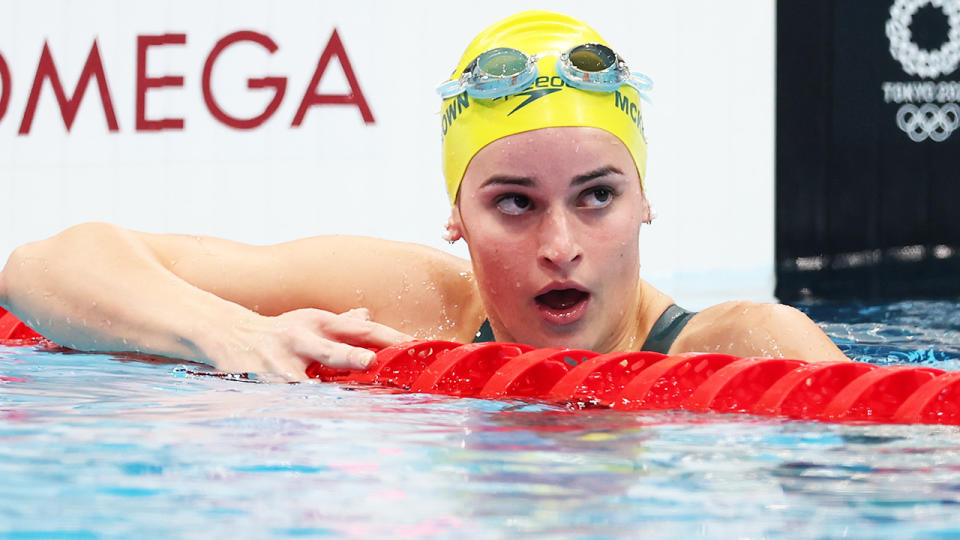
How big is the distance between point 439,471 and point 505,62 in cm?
130

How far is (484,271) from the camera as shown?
2484 mm

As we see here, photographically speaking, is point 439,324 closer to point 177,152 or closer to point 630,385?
A: point 630,385

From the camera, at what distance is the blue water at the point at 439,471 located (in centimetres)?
130

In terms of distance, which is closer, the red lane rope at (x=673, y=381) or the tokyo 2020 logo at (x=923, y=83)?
the red lane rope at (x=673, y=381)

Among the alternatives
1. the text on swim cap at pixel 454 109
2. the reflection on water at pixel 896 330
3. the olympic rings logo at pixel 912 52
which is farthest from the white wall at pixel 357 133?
the text on swim cap at pixel 454 109

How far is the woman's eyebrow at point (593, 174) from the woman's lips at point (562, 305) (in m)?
0.23

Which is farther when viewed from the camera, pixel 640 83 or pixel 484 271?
pixel 640 83

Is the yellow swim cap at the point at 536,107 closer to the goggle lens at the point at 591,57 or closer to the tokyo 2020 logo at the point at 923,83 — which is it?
the goggle lens at the point at 591,57

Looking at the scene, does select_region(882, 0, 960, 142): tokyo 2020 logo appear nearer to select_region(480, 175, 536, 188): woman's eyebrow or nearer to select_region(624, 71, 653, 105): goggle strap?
select_region(624, 71, 653, 105): goggle strap

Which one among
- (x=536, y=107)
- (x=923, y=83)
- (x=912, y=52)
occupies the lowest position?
(x=536, y=107)

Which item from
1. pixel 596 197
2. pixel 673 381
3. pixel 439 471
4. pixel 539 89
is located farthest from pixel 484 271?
pixel 439 471

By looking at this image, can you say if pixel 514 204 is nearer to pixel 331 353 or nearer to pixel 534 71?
pixel 534 71

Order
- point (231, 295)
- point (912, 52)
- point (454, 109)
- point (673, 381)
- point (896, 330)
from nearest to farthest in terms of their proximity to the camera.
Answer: point (673, 381) → point (454, 109) → point (231, 295) → point (896, 330) → point (912, 52)

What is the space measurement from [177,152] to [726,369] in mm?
5989
